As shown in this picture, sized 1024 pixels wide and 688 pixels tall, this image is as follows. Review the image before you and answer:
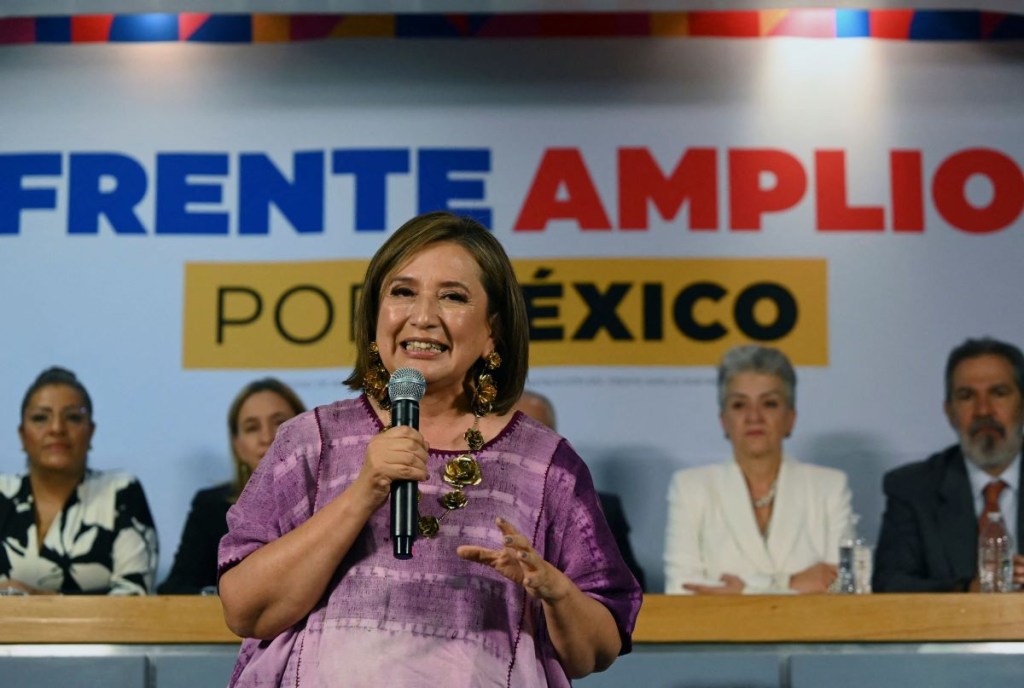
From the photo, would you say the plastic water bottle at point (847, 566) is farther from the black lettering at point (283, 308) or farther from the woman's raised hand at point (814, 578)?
the black lettering at point (283, 308)

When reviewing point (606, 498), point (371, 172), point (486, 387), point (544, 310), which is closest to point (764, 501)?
point (606, 498)

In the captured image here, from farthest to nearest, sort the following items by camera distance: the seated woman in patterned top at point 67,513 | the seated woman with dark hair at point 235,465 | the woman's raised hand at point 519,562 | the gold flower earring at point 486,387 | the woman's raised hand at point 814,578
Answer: the seated woman with dark hair at point 235,465
the seated woman in patterned top at point 67,513
the woman's raised hand at point 814,578
the gold flower earring at point 486,387
the woman's raised hand at point 519,562

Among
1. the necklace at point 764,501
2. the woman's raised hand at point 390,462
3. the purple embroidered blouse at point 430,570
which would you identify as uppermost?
the woman's raised hand at point 390,462

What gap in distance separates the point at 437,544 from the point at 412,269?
351 mm

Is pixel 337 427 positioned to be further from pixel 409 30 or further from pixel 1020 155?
pixel 1020 155

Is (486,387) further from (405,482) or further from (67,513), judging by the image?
(67,513)

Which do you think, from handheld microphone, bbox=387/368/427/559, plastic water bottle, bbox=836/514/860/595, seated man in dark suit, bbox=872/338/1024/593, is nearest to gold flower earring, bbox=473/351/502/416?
handheld microphone, bbox=387/368/427/559

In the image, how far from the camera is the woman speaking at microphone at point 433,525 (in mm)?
1642

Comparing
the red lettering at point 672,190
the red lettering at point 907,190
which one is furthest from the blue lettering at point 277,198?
the red lettering at point 907,190

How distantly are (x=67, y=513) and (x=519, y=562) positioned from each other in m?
3.81

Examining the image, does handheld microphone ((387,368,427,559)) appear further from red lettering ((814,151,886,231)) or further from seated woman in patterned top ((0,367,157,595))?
red lettering ((814,151,886,231))

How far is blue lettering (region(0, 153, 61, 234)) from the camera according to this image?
17.3 feet

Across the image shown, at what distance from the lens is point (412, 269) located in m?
1.79

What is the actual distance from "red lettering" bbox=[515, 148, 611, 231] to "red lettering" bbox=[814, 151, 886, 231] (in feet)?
2.62
